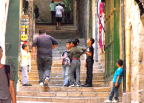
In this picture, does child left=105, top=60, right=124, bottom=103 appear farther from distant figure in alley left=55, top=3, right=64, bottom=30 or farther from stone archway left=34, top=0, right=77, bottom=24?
stone archway left=34, top=0, right=77, bottom=24

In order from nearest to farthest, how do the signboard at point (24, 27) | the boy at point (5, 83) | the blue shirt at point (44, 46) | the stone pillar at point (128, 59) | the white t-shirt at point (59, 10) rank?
the boy at point (5, 83) → the stone pillar at point (128, 59) → the blue shirt at point (44, 46) → the signboard at point (24, 27) → the white t-shirt at point (59, 10)

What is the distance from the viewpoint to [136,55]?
14297mm

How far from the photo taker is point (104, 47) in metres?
20.5

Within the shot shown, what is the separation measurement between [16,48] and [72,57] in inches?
376

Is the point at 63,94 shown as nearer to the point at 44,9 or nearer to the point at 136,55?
the point at 136,55

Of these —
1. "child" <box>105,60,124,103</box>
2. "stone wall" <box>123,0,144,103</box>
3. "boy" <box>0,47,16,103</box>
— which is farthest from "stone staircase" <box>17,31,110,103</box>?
"boy" <box>0,47,16,103</box>

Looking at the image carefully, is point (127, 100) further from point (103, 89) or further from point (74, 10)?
point (74, 10)

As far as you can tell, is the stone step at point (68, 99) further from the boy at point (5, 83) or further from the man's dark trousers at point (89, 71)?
the boy at point (5, 83)

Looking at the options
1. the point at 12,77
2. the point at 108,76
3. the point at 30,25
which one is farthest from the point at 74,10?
the point at 12,77

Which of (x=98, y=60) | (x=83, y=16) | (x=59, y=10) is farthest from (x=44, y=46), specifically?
(x=59, y=10)

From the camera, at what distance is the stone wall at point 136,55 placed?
13.8m

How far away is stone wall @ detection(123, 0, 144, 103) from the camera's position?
13.8 m

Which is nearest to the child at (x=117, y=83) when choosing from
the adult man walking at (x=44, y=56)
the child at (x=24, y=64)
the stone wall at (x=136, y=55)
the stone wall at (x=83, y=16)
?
the stone wall at (x=136, y=55)

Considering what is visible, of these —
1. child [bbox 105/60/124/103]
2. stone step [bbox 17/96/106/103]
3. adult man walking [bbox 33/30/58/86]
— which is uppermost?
adult man walking [bbox 33/30/58/86]
